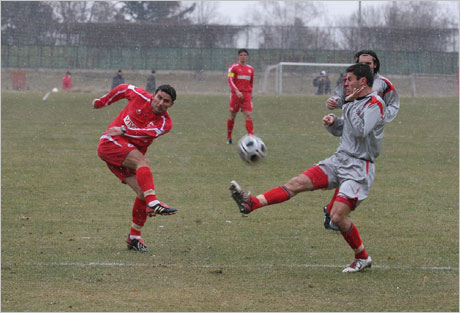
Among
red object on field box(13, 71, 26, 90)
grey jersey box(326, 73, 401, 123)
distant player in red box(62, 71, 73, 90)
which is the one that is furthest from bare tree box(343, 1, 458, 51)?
grey jersey box(326, 73, 401, 123)

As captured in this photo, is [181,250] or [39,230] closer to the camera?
[181,250]

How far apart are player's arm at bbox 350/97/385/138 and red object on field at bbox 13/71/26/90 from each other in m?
24.3

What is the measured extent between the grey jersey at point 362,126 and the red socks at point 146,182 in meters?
1.88

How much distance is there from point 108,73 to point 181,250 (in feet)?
71.5

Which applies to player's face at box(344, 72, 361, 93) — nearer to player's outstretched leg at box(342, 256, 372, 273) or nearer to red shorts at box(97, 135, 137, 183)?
player's outstretched leg at box(342, 256, 372, 273)

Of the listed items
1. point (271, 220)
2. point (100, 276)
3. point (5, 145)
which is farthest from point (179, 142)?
point (100, 276)

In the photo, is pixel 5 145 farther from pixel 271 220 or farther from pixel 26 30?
pixel 26 30

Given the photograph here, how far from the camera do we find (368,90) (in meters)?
6.57

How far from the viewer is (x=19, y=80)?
29.2m

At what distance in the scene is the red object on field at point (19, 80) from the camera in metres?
28.8

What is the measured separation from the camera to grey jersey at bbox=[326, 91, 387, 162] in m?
6.33

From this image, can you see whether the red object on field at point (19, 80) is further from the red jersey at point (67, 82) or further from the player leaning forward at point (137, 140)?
the player leaning forward at point (137, 140)

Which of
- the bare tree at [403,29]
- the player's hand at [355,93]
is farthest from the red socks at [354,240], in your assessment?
the bare tree at [403,29]

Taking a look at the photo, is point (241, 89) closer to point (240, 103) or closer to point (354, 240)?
point (240, 103)
